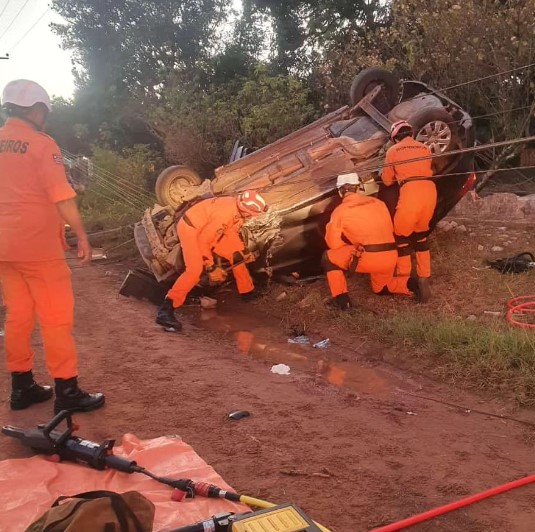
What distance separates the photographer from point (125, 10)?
58.2 ft

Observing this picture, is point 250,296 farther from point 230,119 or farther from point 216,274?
point 230,119

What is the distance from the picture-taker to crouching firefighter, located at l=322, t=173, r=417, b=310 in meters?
5.87

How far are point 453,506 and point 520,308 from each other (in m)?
3.17

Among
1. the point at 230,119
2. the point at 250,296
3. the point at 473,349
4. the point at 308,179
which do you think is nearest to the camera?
the point at 473,349

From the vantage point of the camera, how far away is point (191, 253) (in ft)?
19.0

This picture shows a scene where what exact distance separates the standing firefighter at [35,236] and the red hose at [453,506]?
6.78ft

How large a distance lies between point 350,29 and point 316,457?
43.1ft

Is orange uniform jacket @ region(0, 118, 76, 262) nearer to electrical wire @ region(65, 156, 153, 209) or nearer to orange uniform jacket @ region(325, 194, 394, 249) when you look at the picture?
orange uniform jacket @ region(325, 194, 394, 249)

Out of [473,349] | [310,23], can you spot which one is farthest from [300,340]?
[310,23]

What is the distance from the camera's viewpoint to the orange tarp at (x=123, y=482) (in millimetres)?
2488

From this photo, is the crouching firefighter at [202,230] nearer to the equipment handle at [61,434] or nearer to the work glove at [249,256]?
the work glove at [249,256]

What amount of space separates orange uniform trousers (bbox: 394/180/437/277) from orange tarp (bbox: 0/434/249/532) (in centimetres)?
373

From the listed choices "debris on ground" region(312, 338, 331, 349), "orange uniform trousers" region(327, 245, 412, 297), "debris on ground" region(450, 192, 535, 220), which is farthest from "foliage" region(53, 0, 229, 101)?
"debris on ground" region(312, 338, 331, 349)

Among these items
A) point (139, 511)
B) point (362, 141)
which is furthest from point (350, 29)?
point (139, 511)
